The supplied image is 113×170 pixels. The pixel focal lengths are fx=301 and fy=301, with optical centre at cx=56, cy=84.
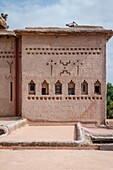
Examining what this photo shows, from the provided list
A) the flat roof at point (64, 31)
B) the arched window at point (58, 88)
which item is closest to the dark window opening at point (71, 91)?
the arched window at point (58, 88)

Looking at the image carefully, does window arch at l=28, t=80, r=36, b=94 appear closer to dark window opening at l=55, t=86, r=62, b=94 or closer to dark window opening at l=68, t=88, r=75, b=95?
dark window opening at l=55, t=86, r=62, b=94

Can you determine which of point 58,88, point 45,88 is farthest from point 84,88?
point 45,88

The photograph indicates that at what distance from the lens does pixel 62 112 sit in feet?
54.9

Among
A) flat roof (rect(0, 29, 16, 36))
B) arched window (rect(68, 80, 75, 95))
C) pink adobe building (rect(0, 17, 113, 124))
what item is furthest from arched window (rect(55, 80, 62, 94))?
flat roof (rect(0, 29, 16, 36))

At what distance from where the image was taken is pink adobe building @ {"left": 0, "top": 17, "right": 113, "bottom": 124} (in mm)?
16719

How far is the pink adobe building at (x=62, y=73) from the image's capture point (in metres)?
16.7

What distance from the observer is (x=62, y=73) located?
1695cm
